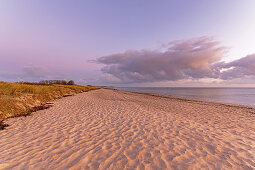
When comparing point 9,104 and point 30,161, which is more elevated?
point 9,104

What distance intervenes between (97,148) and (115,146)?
603 millimetres

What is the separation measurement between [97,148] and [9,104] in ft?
28.1

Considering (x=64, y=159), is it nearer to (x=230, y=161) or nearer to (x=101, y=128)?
(x=101, y=128)

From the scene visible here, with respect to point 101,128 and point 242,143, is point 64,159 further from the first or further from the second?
point 242,143

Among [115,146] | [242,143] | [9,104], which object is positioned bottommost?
[242,143]

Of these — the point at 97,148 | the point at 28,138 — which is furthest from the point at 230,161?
the point at 28,138

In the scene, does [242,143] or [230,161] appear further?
[242,143]

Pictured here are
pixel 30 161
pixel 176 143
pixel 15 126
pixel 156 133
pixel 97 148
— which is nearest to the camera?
pixel 30 161

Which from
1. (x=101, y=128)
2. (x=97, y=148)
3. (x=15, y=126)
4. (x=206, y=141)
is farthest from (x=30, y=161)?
(x=206, y=141)

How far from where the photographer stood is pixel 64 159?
10.1 feet

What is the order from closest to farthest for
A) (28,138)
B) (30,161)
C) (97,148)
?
(30,161) < (97,148) < (28,138)

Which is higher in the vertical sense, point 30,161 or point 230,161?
point 30,161

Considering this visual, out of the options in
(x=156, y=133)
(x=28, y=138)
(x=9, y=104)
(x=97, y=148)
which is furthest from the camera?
(x=9, y=104)

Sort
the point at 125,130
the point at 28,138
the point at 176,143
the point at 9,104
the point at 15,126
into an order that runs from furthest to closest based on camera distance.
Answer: the point at 9,104 → the point at 15,126 → the point at 125,130 → the point at 28,138 → the point at 176,143
